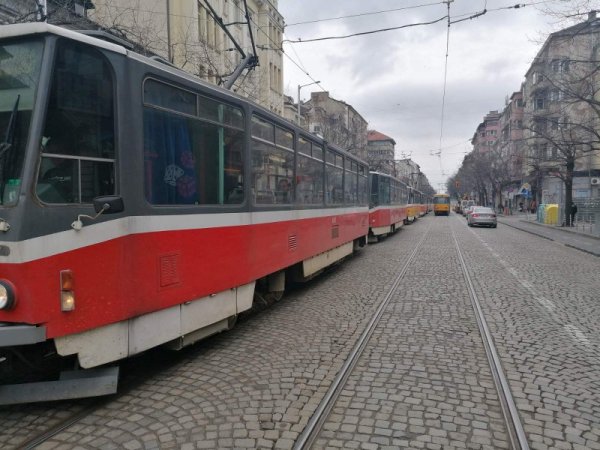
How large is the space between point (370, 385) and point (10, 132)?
3.67 metres

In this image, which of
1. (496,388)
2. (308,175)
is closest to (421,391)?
(496,388)

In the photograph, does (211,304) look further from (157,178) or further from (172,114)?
(172,114)

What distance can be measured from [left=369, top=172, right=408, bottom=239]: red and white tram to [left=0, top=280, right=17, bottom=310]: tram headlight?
14905 mm

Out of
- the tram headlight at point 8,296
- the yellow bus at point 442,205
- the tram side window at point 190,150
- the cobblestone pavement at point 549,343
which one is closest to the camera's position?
the tram headlight at point 8,296

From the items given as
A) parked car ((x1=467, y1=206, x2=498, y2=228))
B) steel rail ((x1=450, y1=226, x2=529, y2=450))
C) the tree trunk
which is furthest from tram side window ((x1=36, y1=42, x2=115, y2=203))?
parked car ((x1=467, y1=206, x2=498, y2=228))

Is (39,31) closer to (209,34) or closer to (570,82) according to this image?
(570,82)

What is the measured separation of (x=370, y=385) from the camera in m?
4.50

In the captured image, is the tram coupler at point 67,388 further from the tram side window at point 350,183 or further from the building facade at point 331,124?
the building facade at point 331,124

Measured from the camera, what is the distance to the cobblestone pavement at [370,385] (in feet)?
11.5

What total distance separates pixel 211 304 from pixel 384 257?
10200 millimetres

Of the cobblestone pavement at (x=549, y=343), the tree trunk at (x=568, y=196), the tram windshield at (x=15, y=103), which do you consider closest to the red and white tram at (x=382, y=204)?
the cobblestone pavement at (x=549, y=343)

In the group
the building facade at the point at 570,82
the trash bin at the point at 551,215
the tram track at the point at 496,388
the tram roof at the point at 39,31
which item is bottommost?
the tram track at the point at 496,388

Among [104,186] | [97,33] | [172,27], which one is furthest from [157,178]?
[172,27]

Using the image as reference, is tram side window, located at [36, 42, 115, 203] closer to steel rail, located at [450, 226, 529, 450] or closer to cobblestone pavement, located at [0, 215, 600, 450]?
cobblestone pavement, located at [0, 215, 600, 450]
